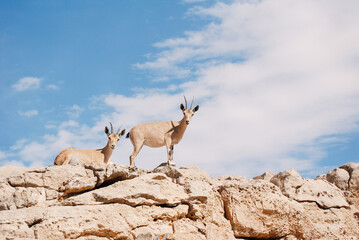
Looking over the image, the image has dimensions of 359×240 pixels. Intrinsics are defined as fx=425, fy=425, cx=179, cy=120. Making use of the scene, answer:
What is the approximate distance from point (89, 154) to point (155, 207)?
8631mm

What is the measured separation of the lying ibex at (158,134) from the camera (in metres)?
16.3

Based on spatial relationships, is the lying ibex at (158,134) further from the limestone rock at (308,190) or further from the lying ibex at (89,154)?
the limestone rock at (308,190)

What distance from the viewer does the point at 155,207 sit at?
9.27 meters

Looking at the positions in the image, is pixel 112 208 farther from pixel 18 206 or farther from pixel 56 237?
pixel 18 206

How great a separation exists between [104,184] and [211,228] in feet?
8.92

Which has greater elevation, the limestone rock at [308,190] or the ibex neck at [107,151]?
the ibex neck at [107,151]

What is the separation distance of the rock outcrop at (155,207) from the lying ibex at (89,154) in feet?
13.6

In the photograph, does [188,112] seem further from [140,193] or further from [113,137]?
[140,193]

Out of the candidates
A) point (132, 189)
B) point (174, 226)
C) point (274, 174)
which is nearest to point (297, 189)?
point (274, 174)

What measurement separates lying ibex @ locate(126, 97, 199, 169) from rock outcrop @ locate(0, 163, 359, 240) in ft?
15.7

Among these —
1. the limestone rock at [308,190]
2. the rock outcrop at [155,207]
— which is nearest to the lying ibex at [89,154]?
the rock outcrop at [155,207]

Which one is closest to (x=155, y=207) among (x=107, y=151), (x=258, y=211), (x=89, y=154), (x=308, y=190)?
(x=258, y=211)

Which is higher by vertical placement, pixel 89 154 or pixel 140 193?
pixel 89 154

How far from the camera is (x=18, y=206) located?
9219 millimetres
